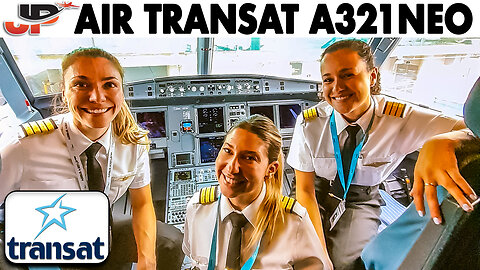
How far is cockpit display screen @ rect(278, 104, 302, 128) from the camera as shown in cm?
166

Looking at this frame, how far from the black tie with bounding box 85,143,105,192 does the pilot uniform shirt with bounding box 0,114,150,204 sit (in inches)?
0.6

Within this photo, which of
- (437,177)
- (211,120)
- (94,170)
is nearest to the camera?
(437,177)

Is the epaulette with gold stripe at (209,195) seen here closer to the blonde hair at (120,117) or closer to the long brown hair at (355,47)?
the blonde hair at (120,117)

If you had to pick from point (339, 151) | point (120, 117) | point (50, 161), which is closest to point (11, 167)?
point (50, 161)

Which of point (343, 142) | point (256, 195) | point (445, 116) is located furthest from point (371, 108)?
point (256, 195)

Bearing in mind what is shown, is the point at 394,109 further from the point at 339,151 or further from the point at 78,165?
the point at 78,165

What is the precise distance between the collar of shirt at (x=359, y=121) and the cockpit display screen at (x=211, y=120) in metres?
0.50

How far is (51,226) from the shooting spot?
5.12ft

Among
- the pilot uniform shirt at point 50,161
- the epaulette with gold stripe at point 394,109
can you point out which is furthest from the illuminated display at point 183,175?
the epaulette with gold stripe at point 394,109

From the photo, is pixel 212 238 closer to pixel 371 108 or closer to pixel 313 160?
pixel 313 160

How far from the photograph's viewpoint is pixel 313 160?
5.50 feet

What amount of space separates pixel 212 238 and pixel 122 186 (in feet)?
1.47

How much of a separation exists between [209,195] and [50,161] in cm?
67

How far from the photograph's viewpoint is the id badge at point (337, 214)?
5.54 ft
